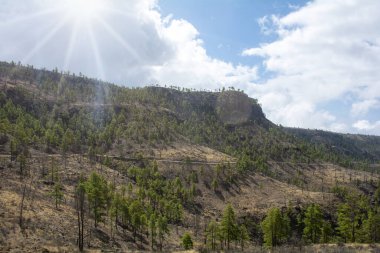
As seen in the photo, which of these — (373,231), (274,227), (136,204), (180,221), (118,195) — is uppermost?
(118,195)

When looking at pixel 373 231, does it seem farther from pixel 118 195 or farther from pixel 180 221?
pixel 118 195

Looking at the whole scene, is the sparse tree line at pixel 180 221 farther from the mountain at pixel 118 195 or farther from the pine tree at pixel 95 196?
the mountain at pixel 118 195

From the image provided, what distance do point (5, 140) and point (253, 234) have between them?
10274 centimetres

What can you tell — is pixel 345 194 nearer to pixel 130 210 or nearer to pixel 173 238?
pixel 173 238

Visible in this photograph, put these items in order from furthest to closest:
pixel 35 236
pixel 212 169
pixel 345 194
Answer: pixel 212 169, pixel 345 194, pixel 35 236

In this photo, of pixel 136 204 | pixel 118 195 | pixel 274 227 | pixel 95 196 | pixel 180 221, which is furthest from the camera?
pixel 180 221

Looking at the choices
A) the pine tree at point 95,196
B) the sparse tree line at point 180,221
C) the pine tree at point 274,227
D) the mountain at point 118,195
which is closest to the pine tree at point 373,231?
the sparse tree line at point 180,221

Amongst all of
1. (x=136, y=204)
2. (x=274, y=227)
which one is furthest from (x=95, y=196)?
(x=274, y=227)

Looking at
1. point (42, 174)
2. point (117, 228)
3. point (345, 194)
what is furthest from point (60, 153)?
point (345, 194)

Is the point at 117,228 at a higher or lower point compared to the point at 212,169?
lower

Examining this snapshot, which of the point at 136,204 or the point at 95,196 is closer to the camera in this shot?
the point at 95,196

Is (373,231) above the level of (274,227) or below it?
below

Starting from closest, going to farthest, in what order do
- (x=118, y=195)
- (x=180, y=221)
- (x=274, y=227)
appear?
(x=274, y=227), (x=118, y=195), (x=180, y=221)

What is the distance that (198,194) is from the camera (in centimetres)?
16225
